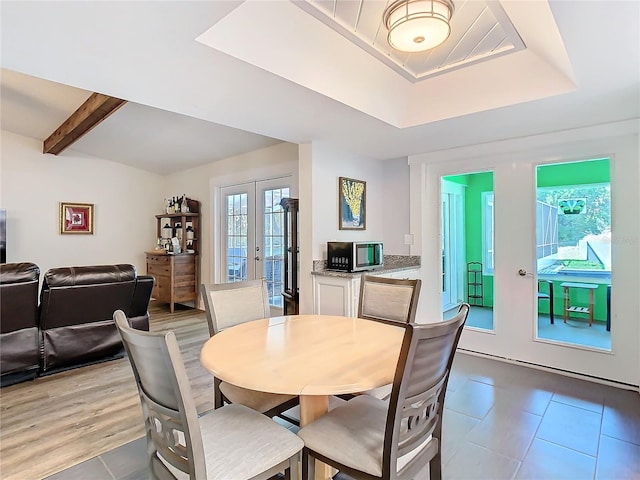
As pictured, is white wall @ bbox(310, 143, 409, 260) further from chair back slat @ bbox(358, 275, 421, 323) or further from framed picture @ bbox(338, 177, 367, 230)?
chair back slat @ bbox(358, 275, 421, 323)

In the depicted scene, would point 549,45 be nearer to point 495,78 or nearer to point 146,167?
point 495,78

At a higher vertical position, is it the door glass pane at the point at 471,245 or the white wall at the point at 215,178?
the white wall at the point at 215,178

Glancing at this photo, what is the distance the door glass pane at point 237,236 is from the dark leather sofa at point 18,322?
8.82 feet

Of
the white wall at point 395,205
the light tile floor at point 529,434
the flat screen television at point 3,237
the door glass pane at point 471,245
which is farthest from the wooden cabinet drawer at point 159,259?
the door glass pane at point 471,245

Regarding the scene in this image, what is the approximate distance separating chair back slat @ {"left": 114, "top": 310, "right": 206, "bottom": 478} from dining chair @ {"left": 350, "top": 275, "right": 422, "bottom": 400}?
1321mm

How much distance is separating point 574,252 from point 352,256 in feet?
6.45

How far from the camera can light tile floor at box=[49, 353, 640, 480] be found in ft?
6.05

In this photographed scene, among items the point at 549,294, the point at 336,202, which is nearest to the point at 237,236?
the point at 336,202

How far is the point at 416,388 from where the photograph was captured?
1232mm

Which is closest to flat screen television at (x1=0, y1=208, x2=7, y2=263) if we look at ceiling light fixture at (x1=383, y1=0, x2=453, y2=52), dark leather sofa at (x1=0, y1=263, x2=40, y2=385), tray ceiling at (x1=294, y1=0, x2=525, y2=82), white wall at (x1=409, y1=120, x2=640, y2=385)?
dark leather sofa at (x1=0, y1=263, x2=40, y2=385)

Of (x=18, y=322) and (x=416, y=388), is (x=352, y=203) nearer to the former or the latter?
(x=416, y=388)

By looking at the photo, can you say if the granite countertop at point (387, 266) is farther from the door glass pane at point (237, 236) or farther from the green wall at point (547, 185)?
the door glass pane at point (237, 236)

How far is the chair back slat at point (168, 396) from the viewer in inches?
42.6

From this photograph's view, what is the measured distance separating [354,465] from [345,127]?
8.20 ft
